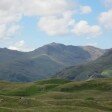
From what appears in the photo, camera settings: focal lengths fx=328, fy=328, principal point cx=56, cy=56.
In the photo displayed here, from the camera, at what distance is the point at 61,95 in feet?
331

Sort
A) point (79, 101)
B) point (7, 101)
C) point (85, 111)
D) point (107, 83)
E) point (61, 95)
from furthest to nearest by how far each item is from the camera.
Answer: point (107, 83) < point (61, 95) < point (79, 101) < point (7, 101) < point (85, 111)

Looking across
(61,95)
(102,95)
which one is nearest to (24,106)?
(61,95)

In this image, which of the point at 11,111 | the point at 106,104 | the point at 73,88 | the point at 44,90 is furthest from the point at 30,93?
the point at 11,111

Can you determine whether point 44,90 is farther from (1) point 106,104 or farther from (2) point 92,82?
(1) point 106,104

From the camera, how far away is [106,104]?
73.6 m

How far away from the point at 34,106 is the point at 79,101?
1362cm

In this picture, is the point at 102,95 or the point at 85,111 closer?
the point at 85,111

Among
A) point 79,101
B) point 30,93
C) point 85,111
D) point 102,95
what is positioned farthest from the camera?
point 30,93

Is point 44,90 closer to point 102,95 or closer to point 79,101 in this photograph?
point 102,95

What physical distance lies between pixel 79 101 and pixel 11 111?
23118mm

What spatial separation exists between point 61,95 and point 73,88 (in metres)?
27.7

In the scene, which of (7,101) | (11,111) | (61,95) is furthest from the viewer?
(61,95)

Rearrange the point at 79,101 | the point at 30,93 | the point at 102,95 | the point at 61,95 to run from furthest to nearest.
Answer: the point at 30,93
the point at 102,95
the point at 61,95
the point at 79,101

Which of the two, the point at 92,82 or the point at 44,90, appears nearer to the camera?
the point at 44,90
